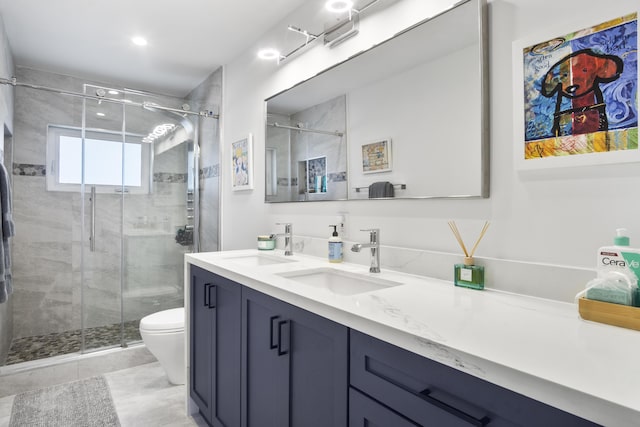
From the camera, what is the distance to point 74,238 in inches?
133

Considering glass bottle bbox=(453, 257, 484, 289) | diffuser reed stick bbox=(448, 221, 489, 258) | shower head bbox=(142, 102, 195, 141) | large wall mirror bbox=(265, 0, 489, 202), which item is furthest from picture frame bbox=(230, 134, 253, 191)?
glass bottle bbox=(453, 257, 484, 289)

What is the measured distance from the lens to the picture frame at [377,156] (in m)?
1.61

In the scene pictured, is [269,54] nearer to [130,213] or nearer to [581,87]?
[130,213]

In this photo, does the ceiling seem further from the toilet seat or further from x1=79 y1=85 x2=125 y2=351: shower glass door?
the toilet seat

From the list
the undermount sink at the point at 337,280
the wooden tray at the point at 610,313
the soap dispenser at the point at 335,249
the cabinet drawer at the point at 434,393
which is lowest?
the cabinet drawer at the point at 434,393

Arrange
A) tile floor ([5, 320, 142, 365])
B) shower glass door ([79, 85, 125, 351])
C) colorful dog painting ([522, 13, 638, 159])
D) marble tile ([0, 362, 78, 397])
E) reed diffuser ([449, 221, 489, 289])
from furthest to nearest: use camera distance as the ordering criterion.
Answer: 1. shower glass door ([79, 85, 125, 351])
2. tile floor ([5, 320, 142, 365])
3. marble tile ([0, 362, 78, 397])
4. reed diffuser ([449, 221, 489, 289])
5. colorful dog painting ([522, 13, 638, 159])

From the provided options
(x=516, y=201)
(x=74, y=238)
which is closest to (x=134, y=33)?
(x=74, y=238)

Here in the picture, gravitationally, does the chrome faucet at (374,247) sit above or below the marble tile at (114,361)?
above

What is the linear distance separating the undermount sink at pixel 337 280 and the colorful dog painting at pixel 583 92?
74cm

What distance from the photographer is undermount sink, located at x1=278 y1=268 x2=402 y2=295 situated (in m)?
1.47

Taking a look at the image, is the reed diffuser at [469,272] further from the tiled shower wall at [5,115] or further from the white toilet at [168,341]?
the tiled shower wall at [5,115]

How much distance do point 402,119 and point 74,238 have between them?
328 cm

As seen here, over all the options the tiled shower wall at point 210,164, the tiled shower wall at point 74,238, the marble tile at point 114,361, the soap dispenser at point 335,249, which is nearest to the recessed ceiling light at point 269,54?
the tiled shower wall at point 210,164

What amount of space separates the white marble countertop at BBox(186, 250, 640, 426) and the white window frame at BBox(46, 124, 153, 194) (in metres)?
2.30
